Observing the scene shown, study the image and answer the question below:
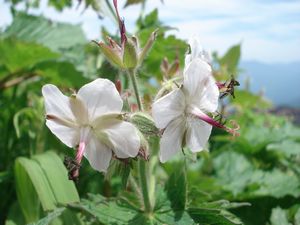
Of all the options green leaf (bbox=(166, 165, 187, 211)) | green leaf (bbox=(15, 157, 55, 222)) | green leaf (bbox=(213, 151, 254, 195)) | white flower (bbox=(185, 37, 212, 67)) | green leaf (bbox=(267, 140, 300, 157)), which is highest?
white flower (bbox=(185, 37, 212, 67))

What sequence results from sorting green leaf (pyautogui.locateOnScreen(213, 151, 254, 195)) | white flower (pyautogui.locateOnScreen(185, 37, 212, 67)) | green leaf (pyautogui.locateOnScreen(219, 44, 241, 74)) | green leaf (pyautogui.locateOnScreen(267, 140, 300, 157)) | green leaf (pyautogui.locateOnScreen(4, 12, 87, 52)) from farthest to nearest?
green leaf (pyautogui.locateOnScreen(219, 44, 241, 74))
green leaf (pyautogui.locateOnScreen(4, 12, 87, 52))
green leaf (pyautogui.locateOnScreen(267, 140, 300, 157))
green leaf (pyautogui.locateOnScreen(213, 151, 254, 195))
white flower (pyautogui.locateOnScreen(185, 37, 212, 67))

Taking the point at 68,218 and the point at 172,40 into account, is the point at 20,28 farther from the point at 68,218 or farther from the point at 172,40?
the point at 68,218

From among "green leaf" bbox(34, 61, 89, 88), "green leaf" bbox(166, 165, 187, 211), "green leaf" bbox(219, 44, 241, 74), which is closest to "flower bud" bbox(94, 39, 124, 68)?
"green leaf" bbox(166, 165, 187, 211)

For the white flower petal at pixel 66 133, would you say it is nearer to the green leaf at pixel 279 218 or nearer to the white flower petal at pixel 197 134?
the white flower petal at pixel 197 134

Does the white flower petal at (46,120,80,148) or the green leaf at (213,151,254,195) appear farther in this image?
the green leaf at (213,151,254,195)

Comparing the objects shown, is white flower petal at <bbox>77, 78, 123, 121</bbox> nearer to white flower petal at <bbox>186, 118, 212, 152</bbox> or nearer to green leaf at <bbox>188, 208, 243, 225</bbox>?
white flower petal at <bbox>186, 118, 212, 152</bbox>

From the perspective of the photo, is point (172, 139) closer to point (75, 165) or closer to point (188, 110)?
point (188, 110)

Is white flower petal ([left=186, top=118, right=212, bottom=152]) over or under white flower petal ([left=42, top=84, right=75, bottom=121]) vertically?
under
